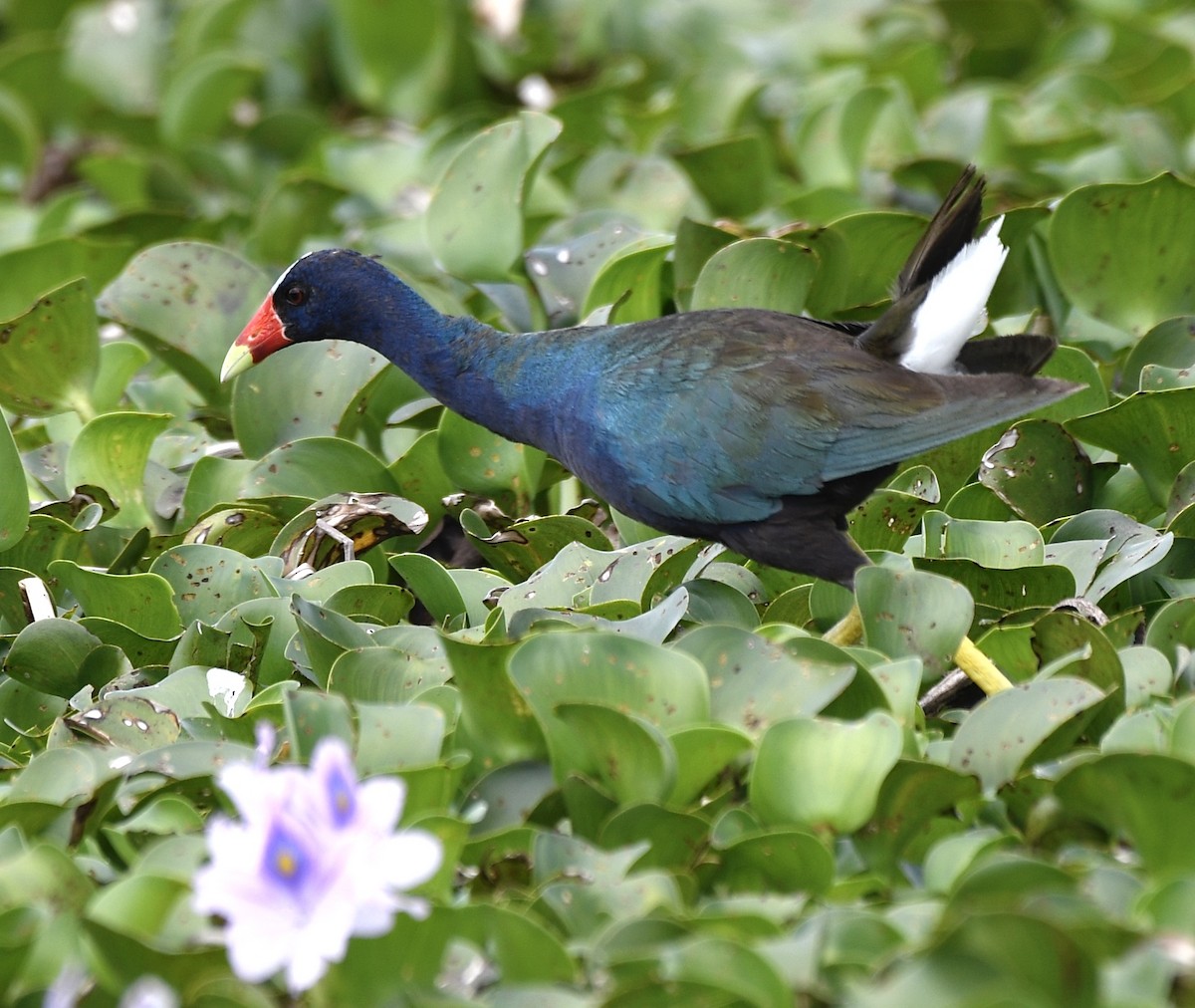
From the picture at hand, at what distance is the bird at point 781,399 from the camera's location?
2668mm

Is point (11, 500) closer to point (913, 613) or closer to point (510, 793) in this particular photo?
point (510, 793)

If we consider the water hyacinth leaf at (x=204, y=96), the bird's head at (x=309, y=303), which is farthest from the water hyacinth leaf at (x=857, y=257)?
the water hyacinth leaf at (x=204, y=96)

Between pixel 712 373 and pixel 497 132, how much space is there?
40.9 inches

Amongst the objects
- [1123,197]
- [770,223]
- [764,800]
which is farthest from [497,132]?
[764,800]

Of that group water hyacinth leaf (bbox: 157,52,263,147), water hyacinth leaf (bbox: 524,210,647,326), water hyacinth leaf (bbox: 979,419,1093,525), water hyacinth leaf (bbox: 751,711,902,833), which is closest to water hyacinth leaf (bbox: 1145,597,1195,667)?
water hyacinth leaf (bbox: 979,419,1093,525)

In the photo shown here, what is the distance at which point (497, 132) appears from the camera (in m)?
3.52

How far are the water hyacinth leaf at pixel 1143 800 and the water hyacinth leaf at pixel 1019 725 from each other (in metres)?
0.15

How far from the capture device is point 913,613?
2.49 metres

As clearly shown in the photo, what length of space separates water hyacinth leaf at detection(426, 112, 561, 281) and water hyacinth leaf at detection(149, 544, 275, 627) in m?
1.02

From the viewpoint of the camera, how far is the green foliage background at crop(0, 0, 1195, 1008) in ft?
6.08

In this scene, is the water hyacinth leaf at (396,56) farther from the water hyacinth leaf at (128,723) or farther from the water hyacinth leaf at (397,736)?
the water hyacinth leaf at (397,736)

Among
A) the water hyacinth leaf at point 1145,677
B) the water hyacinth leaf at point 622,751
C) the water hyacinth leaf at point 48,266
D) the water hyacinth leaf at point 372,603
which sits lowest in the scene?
the water hyacinth leaf at point 1145,677

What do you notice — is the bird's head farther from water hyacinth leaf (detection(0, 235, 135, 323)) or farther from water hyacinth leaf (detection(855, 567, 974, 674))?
water hyacinth leaf (detection(855, 567, 974, 674))

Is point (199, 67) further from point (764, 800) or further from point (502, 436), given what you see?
point (764, 800)
